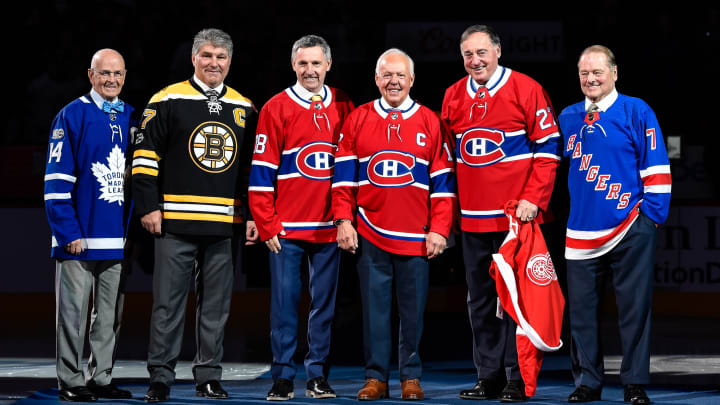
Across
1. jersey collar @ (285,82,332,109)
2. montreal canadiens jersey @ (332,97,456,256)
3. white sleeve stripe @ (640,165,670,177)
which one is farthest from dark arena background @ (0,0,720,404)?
white sleeve stripe @ (640,165,670,177)

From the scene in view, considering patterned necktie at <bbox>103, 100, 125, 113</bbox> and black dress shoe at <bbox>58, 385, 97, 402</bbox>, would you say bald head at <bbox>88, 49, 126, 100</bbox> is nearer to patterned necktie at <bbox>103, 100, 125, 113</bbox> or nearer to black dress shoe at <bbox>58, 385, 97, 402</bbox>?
patterned necktie at <bbox>103, 100, 125, 113</bbox>

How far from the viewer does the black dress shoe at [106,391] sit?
5.20 meters

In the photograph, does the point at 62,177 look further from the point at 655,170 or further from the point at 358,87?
the point at 358,87

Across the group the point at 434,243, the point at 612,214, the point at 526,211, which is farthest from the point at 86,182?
the point at 612,214

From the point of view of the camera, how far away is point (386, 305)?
16.9 feet

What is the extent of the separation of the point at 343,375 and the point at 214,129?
1850 millimetres

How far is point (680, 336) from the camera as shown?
8.38m

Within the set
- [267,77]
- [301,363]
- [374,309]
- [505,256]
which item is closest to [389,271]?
[374,309]

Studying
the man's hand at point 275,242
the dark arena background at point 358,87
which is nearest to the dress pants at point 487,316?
the man's hand at point 275,242

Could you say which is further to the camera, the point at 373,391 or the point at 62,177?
the point at 62,177

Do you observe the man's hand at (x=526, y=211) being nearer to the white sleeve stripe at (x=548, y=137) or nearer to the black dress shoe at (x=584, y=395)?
the white sleeve stripe at (x=548, y=137)

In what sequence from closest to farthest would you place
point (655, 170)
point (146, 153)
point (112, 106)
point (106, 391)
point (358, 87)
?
point (655, 170) < point (146, 153) < point (106, 391) < point (112, 106) < point (358, 87)

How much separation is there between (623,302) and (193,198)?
2.20 m

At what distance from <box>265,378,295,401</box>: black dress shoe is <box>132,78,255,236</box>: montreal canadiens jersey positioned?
80 centimetres
